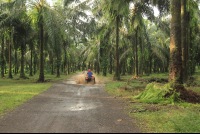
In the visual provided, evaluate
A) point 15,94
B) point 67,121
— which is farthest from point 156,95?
point 15,94

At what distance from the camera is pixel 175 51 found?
7.26 metres

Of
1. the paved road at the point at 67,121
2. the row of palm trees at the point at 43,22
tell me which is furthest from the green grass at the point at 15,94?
the row of palm trees at the point at 43,22

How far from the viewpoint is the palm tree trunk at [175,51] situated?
7.11 m

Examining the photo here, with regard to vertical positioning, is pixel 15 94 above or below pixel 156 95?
below

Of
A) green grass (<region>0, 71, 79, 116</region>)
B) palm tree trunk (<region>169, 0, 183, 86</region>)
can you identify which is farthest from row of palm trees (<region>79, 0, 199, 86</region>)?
green grass (<region>0, 71, 79, 116</region>)

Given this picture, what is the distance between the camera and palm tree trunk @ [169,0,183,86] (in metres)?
7.11

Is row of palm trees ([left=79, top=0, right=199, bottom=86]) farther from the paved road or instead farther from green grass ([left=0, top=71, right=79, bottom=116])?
green grass ([left=0, top=71, right=79, bottom=116])

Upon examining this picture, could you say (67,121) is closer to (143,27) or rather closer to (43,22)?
(43,22)

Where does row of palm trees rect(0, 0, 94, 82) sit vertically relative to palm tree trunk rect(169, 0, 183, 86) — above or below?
above

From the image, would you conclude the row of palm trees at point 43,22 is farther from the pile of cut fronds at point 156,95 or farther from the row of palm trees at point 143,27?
the pile of cut fronds at point 156,95

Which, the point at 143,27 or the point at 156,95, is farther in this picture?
the point at 143,27

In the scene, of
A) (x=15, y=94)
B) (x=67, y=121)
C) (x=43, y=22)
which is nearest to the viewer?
(x=67, y=121)

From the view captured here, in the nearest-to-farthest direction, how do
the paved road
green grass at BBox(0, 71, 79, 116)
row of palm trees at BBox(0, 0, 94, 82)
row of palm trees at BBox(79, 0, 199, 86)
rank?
the paved road, green grass at BBox(0, 71, 79, 116), row of palm trees at BBox(79, 0, 199, 86), row of palm trees at BBox(0, 0, 94, 82)

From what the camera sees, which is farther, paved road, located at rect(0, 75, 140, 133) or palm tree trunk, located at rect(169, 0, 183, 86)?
palm tree trunk, located at rect(169, 0, 183, 86)
